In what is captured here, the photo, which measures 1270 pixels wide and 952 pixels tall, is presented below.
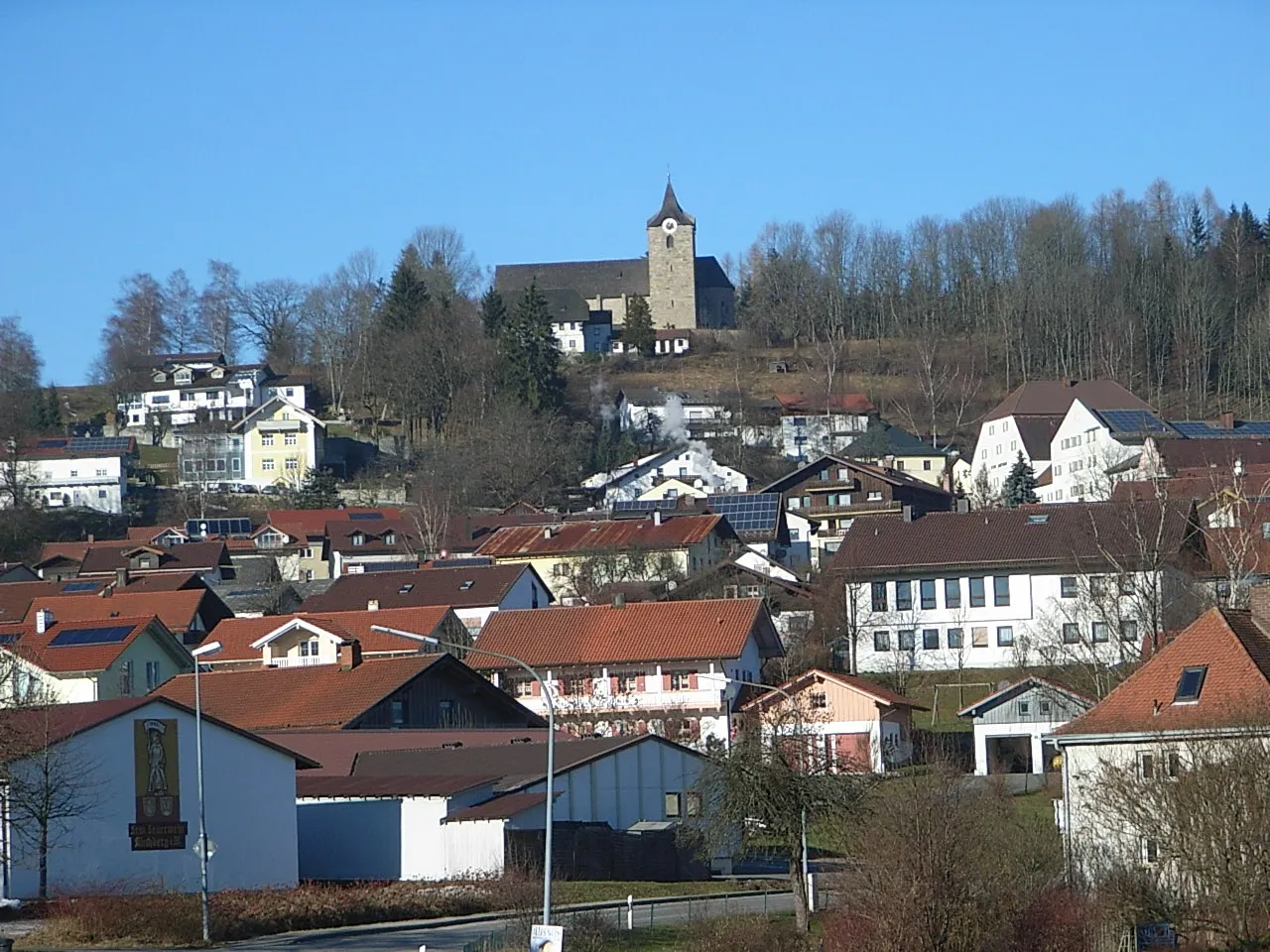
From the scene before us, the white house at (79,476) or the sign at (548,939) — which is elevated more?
the white house at (79,476)

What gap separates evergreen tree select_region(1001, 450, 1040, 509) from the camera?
317 feet

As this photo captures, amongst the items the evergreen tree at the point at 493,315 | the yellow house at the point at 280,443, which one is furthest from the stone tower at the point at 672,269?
the yellow house at the point at 280,443

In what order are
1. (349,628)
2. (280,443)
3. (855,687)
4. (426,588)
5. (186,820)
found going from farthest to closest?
(280,443)
(426,588)
(349,628)
(855,687)
(186,820)

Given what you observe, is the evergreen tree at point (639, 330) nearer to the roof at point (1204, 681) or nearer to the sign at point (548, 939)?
the roof at point (1204, 681)

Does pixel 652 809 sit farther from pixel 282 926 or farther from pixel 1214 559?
pixel 1214 559

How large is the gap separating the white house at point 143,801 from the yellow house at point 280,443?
7716 centimetres

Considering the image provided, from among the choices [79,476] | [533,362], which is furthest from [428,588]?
[79,476]

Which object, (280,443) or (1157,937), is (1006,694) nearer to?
(1157,937)

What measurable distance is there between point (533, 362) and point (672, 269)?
139ft

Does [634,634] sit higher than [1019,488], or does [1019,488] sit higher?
[1019,488]

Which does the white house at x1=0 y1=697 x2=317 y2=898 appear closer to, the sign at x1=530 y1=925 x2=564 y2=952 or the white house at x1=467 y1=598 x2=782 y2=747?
the sign at x1=530 y1=925 x2=564 y2=952

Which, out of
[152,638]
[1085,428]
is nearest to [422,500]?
[1085,428]

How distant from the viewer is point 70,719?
3941 cm

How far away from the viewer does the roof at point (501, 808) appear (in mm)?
39356
